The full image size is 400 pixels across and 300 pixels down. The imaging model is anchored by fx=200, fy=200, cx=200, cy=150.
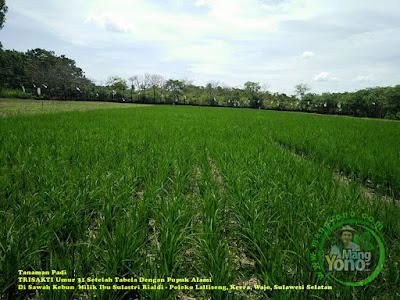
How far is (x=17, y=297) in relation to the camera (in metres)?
1.47

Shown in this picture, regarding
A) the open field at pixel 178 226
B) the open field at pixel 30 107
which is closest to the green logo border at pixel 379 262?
the open field at pixel 178 226

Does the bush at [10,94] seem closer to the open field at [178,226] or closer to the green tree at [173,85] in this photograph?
the green tree at [173,85]

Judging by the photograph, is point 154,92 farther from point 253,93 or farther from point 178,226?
point 178,226

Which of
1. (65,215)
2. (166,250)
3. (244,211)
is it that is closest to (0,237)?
(65,215)

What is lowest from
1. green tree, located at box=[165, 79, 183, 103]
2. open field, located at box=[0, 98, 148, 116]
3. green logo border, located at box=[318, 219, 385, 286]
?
green logo border, located at box=[318, 219, 385, 286]

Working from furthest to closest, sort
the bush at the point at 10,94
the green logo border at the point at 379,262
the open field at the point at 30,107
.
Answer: the bush at the point at 10,94, the open field at the point at 30,107, the green logo border at the point at 379,262

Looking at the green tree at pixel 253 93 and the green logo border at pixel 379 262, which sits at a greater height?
the green tree at pixel 253 93

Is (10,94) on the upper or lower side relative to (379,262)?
upper

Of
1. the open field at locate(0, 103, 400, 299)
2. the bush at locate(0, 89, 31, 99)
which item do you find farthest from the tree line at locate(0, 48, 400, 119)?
the open field at locate(0, 103, 400, 299)

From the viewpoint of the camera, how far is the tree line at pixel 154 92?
4365 centimetres

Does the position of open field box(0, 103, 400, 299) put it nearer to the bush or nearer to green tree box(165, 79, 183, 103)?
the bush

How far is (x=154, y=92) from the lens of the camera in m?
68.9

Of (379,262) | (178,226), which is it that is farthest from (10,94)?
(379,262)

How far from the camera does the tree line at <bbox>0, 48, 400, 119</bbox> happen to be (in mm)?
43647
